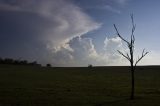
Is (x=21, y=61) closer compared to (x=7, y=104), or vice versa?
(x=7, y=104)

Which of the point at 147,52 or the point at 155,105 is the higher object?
the point at 147,52

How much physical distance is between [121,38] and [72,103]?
12495mm

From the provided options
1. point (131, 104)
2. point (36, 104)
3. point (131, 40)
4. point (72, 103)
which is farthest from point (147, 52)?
point (36, 104)

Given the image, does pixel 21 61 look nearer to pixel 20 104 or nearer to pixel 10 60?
pixel 10 60

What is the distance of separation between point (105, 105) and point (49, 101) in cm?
525

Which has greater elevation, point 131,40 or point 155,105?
point 131,40

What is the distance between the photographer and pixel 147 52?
4047 cm

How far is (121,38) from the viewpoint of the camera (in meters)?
40.8

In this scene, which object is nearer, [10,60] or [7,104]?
[7,104]

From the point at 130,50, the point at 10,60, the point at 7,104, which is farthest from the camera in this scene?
the point at 10,60

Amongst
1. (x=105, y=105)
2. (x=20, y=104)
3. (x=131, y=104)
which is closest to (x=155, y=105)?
(x=131, y=104)

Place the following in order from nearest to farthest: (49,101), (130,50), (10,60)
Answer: (49,101) → (130,50) → (10,60)

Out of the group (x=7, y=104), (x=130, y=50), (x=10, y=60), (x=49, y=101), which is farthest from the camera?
(x=10, y=60)

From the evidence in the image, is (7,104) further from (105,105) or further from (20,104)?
(105,105)
